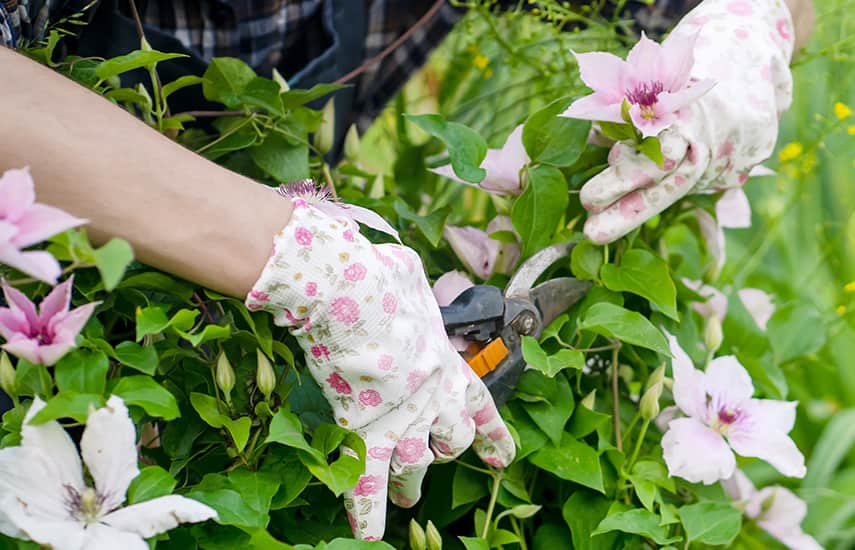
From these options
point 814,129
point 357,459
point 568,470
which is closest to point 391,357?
point 357,459

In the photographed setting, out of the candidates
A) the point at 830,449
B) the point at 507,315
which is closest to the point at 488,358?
the point at 507,315

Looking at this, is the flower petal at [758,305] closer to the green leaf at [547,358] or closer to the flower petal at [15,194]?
the green leaf at [547,358]

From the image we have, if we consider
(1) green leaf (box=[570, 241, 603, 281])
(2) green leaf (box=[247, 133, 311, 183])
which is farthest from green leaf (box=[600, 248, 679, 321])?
(2) green leaf (box=[247, 133, 311, 183])

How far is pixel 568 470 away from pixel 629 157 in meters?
0.22

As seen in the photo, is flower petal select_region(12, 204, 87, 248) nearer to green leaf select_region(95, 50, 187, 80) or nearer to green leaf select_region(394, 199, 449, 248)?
green leaf select_region(95, 50, 187, 80)

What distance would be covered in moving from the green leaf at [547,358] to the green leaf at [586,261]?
0.26 ft

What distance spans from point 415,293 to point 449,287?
98 mm

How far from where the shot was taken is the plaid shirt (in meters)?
0.83

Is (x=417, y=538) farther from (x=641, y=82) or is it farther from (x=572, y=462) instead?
(x=641, y=82)

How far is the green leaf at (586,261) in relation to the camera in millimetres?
670

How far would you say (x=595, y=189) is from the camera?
0.66m

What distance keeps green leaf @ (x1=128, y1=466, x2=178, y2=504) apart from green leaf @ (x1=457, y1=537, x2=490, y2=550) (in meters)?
0.20

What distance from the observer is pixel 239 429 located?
522mm

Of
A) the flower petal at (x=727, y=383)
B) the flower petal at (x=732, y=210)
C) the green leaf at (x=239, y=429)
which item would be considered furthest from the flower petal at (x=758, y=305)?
the green leaf at (x=239, y=429)
